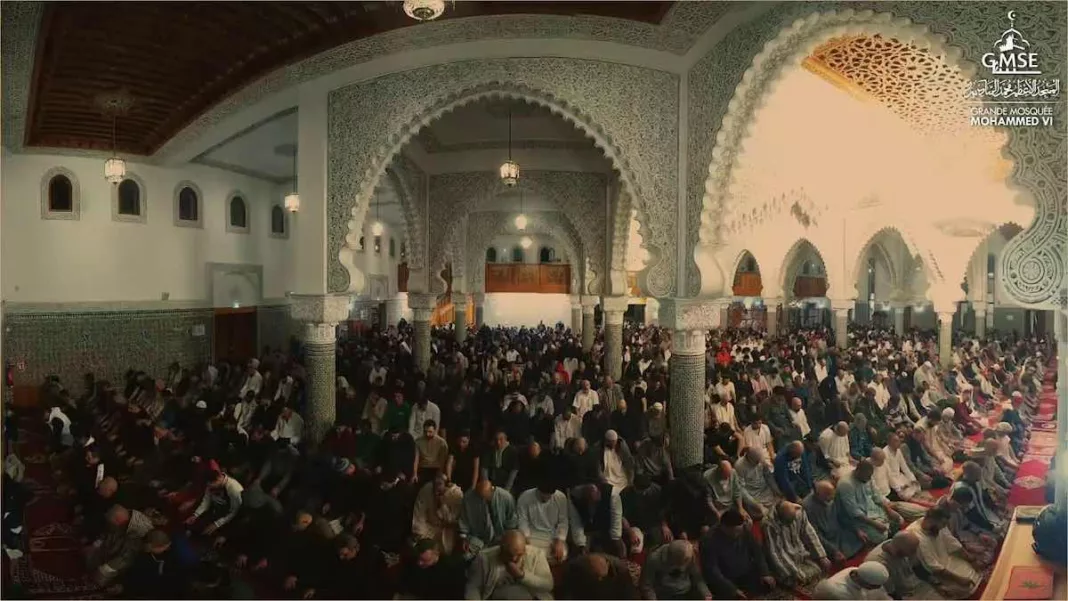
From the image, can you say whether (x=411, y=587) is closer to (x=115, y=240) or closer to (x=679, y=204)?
(x=679, y=204)

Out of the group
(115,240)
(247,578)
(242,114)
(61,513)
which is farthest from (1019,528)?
(115,240)

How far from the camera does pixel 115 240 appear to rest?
7203mm

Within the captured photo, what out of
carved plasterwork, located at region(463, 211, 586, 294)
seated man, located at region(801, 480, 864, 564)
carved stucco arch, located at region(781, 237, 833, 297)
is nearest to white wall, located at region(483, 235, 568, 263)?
carved plasterwork, located at region(463, 211, 586, 294)

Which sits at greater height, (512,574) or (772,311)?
(772,311)

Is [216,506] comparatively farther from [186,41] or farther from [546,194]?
[546,194]

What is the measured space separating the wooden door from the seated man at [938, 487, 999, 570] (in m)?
8.78

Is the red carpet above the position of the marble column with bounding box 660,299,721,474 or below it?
below

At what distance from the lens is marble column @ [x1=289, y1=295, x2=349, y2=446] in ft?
17.2

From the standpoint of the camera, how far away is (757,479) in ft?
14.3

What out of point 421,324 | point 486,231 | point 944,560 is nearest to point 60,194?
point 421,324

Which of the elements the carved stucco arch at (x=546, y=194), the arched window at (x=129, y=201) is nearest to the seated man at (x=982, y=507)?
the carved stucco arch at (x=546, y=194)

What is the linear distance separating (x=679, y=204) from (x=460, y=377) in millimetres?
4021

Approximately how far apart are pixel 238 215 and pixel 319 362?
16.1 ft

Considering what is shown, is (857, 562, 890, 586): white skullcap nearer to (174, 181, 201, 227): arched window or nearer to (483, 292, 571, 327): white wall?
(174, 181, 201, 227): arched window
